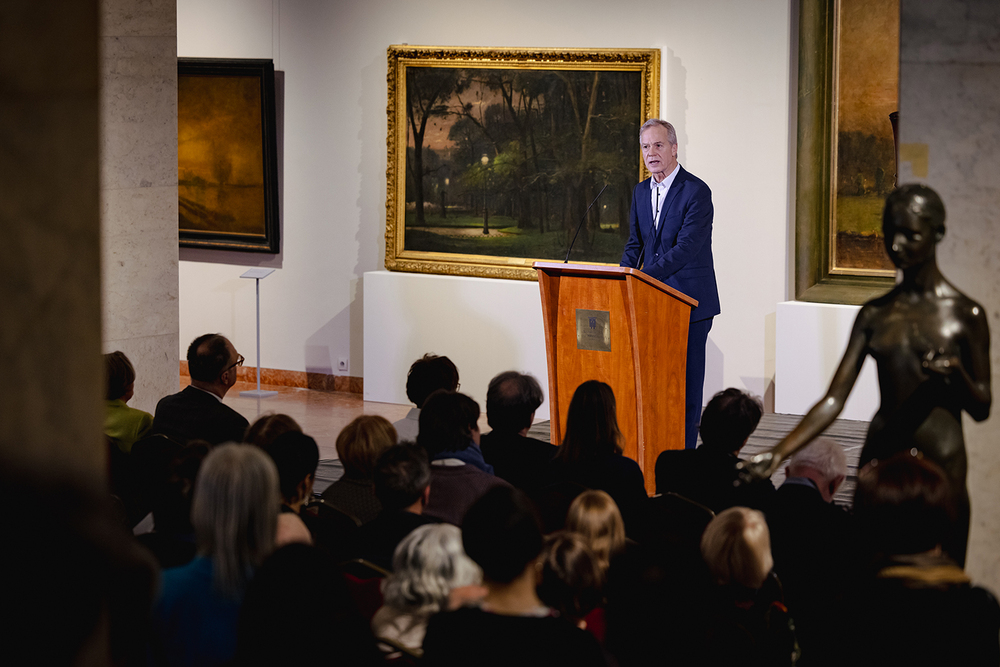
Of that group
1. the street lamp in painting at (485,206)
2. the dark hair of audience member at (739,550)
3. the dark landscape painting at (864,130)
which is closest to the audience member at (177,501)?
the dark hair of audience member at (739,550)

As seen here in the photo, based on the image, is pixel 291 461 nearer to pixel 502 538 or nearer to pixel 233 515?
pixel 233 515

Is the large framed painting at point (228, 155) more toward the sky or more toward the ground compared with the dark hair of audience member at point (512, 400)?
more toward the sky

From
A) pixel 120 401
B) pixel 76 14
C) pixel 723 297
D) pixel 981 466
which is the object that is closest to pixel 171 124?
pixel 120 401

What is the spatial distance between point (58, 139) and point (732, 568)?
1858 mm

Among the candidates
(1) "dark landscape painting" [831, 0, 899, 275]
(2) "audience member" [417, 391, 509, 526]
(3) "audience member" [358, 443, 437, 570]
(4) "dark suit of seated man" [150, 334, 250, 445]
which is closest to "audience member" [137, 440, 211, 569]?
(3) "audience member" [358, 443, 437, 570]

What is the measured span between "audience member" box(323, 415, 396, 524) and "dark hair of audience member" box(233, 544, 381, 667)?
1475 mm

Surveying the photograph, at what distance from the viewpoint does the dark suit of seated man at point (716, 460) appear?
3713mm

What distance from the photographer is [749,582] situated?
8.89 ft

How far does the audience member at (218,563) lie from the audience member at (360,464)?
4.12 feet

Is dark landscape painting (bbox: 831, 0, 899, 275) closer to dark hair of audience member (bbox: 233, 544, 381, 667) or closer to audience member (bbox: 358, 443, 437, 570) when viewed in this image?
audience member (bbox: 358, 443, 437, 570)

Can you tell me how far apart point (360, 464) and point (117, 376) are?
4.68 ft

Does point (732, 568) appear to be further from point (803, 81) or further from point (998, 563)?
point (803, 81)

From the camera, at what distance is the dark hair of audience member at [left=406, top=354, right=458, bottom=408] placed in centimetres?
468

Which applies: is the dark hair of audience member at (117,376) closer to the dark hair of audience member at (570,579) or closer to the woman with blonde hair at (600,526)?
the woman with blonde hair at (600,526)
